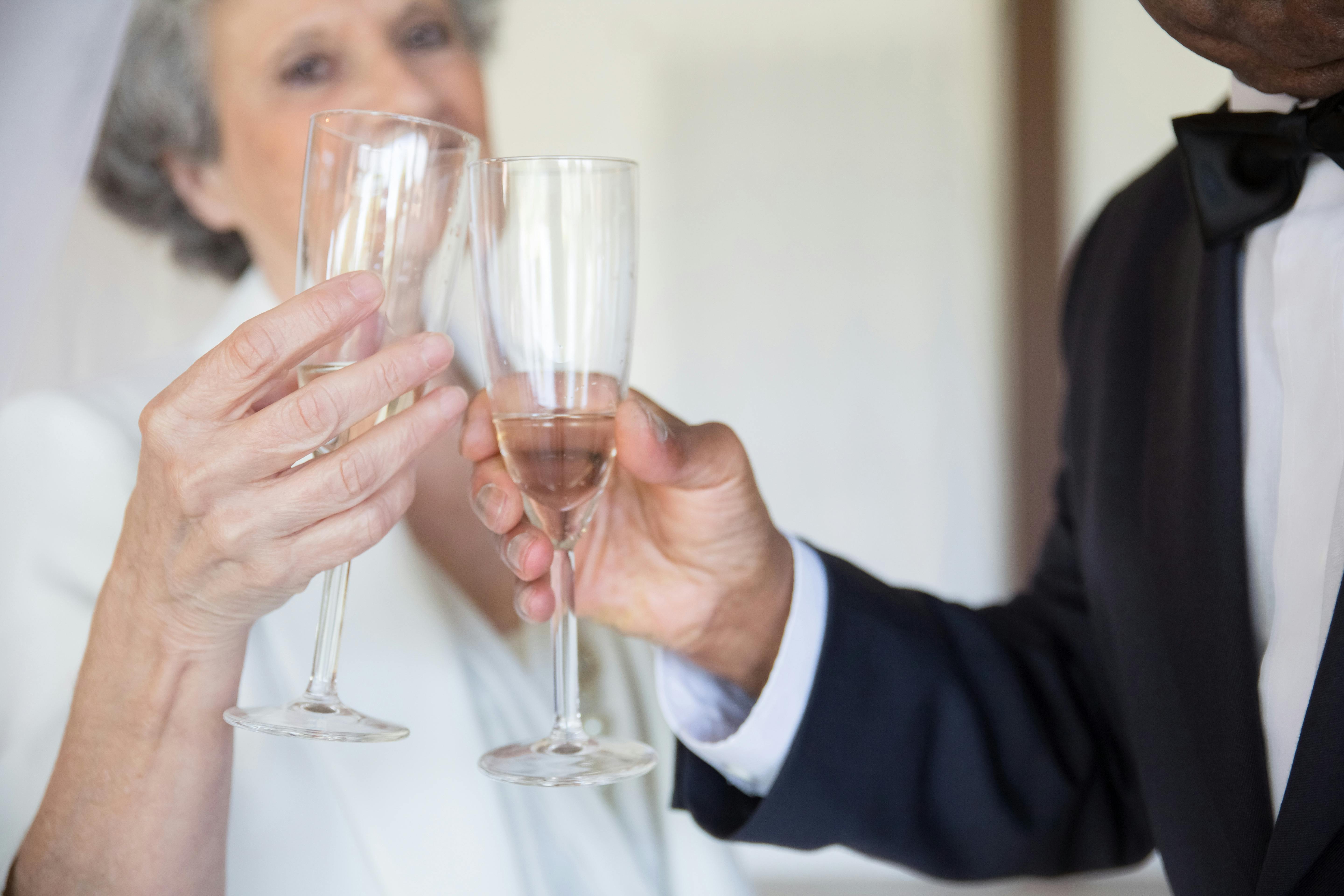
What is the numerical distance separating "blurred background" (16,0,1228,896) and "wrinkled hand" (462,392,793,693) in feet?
1.98

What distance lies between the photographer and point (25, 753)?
2.78 feet

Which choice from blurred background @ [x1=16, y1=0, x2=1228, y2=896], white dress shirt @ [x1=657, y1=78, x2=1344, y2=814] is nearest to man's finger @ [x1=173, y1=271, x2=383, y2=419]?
white dress shirt @ [x1=657, y1=78, x2=1344, y2=814]

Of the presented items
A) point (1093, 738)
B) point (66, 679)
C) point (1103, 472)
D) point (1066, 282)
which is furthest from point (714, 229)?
point (66, 679)

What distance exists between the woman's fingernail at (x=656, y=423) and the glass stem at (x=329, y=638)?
0.71 ft

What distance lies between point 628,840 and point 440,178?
26.4 inches

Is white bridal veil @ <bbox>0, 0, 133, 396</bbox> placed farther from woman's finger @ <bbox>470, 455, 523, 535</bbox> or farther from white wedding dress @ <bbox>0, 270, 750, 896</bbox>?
woman's finger @ <bbox>470, 455, 523, 535</bbox>

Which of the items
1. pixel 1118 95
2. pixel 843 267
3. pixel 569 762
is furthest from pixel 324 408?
pixel 1118 95

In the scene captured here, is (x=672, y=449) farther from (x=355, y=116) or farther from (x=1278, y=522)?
(x=1278, y=522)

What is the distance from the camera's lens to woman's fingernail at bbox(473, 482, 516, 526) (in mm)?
737

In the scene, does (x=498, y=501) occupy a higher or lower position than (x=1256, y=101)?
lower

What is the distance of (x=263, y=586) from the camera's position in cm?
62

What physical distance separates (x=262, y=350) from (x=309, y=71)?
0.60m

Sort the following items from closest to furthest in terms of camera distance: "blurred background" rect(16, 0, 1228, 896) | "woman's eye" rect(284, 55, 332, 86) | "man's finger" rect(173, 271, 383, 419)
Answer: "man's finger" rect(173, 271, 383, 419) → "woman's eye" rect(284, 55, 332, 86) → "blurred background" rect(16, 0, 1228, 896)

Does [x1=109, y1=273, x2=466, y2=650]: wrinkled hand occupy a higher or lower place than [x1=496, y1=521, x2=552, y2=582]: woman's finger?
higher
